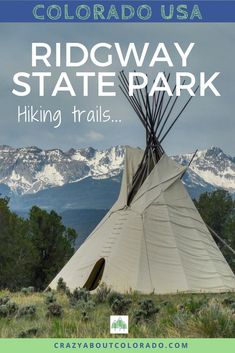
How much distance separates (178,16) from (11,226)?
21130 mm

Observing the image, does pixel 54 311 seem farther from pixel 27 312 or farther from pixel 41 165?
pixel 41 165

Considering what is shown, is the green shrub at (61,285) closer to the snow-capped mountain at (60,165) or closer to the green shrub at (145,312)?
the green shrub at (145,312)

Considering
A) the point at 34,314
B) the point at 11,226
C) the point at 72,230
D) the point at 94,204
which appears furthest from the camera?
the point at 94,204

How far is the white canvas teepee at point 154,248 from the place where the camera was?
14.4m

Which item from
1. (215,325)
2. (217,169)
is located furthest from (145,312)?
(217,169)

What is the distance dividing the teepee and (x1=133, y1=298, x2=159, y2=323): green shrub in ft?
16.5

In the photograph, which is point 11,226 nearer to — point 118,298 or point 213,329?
point 118,298

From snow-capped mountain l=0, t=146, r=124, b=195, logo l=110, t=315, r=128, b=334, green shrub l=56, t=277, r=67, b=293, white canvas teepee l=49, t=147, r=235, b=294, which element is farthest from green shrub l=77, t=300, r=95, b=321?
snow-capped mountain l=0, t=146, r=124, b=195

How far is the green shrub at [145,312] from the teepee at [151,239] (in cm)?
503

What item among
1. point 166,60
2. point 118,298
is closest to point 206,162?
point 118,298

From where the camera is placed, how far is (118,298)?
33.5 ft

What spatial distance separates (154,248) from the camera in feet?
49.0
